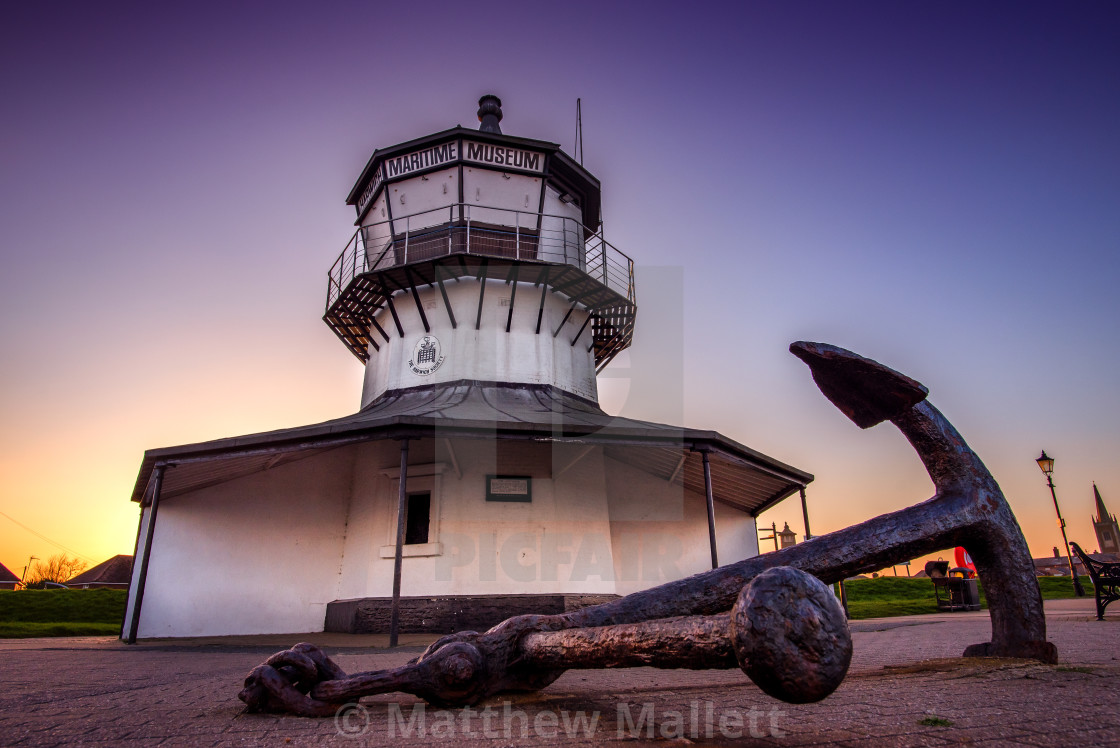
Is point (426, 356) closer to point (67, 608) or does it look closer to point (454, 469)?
point (454, 469)

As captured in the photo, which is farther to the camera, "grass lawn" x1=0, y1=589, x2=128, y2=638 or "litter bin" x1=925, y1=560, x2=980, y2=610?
"litter bin" x1=925, y1=560, x2=980, y2=610

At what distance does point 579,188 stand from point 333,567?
1057 cm

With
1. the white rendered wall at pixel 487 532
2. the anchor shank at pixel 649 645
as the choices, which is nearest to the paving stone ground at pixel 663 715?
the anchor shank at pixel 649 645

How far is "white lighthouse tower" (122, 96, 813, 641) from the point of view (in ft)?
33.0

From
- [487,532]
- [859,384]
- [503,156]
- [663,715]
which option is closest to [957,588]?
[487,532]

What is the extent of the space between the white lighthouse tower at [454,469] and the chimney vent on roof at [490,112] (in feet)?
7.23

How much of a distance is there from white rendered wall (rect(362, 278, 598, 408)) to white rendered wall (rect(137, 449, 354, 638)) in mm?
2607

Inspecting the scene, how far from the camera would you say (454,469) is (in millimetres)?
11055

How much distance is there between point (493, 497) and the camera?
11000 millimetres

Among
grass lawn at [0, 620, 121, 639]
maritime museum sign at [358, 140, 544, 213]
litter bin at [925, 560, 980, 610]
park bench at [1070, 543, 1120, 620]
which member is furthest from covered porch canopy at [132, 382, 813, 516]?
maritime museum sign at [358, 140, 544, 213]

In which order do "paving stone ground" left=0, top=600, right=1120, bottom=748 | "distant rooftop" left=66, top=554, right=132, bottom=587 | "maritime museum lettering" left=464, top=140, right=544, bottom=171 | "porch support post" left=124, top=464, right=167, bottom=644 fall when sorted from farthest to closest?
1. "distant rooftop" left=66, top=554, right=132, bottom=587
2. "maritime museum lettering" left=464, top=140, right=544, bottom=171
3. "porch support post" left=124, top=464, right=167, bottom=644
4. "paving stone ground" left=0, top=600, right=1120, bottom=748

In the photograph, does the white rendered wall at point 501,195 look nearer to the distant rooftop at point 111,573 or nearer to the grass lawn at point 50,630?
the grass lawn at point 50,630

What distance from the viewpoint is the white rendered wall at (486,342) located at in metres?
12.7

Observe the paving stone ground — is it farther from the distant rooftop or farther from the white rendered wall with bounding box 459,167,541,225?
the distant rooftop
